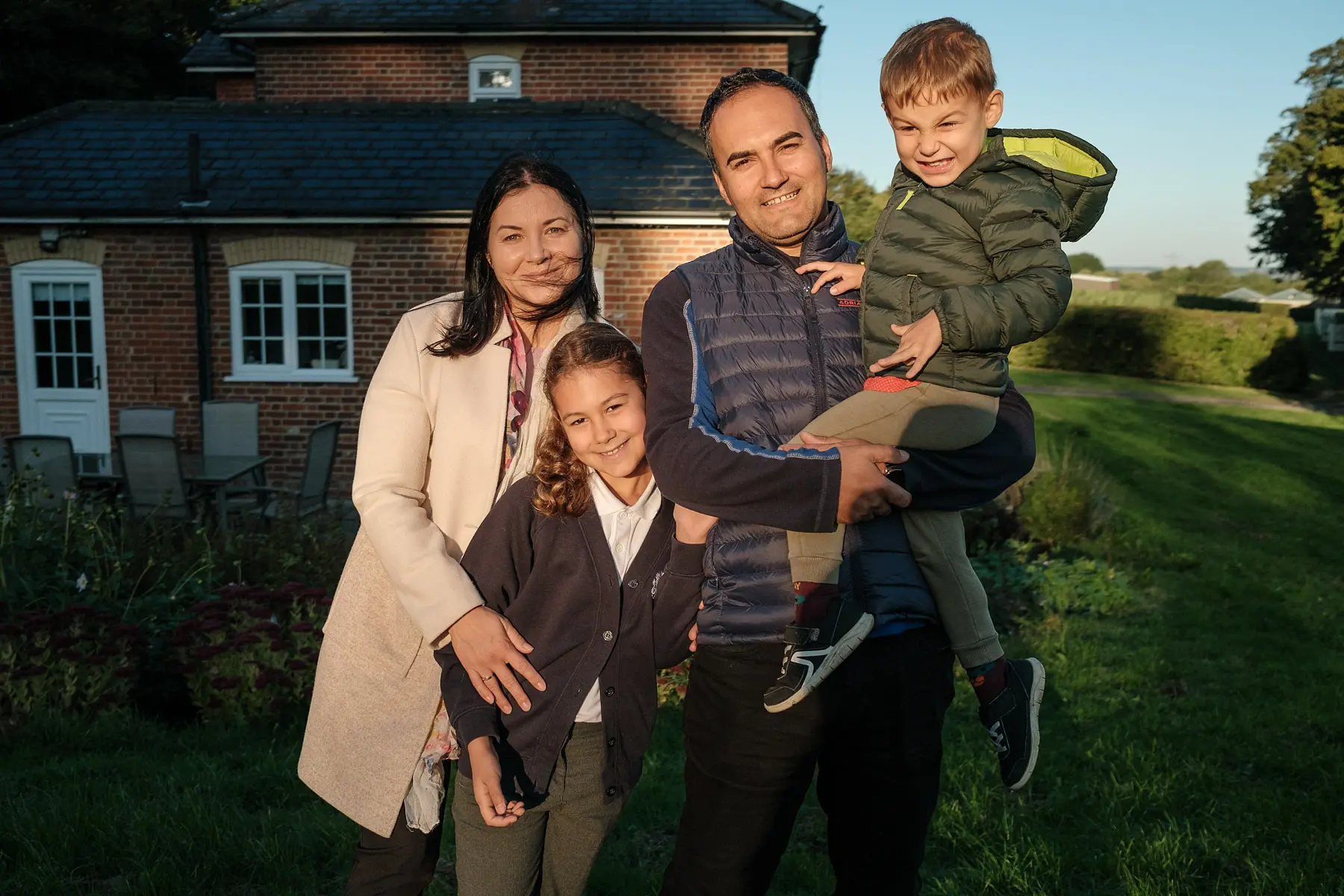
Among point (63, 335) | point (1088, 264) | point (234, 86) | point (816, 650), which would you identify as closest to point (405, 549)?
point (816, 650)

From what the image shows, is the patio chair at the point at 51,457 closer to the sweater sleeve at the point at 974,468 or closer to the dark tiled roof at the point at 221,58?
the sweater sleeve at the point at 974,468

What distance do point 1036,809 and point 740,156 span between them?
3371mm

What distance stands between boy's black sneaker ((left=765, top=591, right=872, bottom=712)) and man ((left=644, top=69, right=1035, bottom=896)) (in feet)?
0.24

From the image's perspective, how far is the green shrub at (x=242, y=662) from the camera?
514 centimetres

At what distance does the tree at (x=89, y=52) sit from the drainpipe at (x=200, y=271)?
44.2 ft

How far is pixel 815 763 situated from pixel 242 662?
3746 millimetres

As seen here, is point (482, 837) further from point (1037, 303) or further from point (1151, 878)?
point (1151, 878)

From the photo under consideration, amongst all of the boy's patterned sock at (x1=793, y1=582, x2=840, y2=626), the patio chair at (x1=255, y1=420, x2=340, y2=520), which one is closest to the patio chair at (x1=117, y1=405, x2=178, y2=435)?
the patio chair at (x1=255, y1=420, x2=340, y2=520)

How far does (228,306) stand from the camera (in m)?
13.1

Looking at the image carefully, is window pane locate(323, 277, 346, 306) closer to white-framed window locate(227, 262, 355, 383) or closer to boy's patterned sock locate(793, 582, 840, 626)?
white-framed window locate(227, 262, 355, 383)

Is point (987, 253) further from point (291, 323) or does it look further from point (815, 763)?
point (291, 323)

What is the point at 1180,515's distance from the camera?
12.4 metres

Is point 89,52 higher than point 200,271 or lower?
higher

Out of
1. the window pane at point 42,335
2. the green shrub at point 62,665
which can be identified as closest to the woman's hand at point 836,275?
the green shrub at point 62,665
